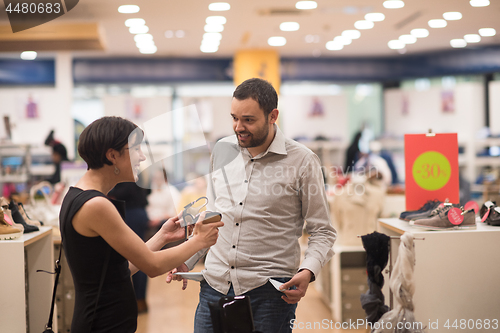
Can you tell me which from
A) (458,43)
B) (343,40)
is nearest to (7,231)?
(343,40)

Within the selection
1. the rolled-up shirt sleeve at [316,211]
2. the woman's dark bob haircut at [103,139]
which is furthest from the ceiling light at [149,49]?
the woman's dark bob haircut at [103,139]

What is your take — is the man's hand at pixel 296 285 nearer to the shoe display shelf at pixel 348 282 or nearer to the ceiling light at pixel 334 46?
the shoe display shelf at pixel 348 282

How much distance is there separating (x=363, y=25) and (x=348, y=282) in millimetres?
3967

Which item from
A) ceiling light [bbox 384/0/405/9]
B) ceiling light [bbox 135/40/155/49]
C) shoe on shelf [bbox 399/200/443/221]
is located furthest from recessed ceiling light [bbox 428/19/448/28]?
shoe on shelf [bbox 399/200/443/221]

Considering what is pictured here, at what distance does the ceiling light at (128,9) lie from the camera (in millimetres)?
5093

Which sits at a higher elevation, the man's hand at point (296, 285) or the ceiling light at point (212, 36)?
the ceiling light at point (212, 36)

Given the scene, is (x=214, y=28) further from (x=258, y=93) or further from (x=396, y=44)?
(x=258, y=93)

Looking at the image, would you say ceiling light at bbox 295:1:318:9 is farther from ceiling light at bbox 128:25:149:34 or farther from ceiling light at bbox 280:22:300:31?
ceiling light at bbox 128:25:149:34

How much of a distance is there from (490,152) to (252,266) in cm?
747

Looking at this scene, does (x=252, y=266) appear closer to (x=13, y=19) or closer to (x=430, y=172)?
(x=430, y=172)

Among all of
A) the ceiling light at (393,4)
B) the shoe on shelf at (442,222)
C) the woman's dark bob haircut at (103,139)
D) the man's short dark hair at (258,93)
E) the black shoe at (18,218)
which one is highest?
the ceiling light at (393,4)

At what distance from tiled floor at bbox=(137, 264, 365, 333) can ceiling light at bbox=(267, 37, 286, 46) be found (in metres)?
3.95

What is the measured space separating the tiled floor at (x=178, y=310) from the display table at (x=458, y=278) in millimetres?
1640

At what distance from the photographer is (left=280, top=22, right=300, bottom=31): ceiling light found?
19.8 feet
